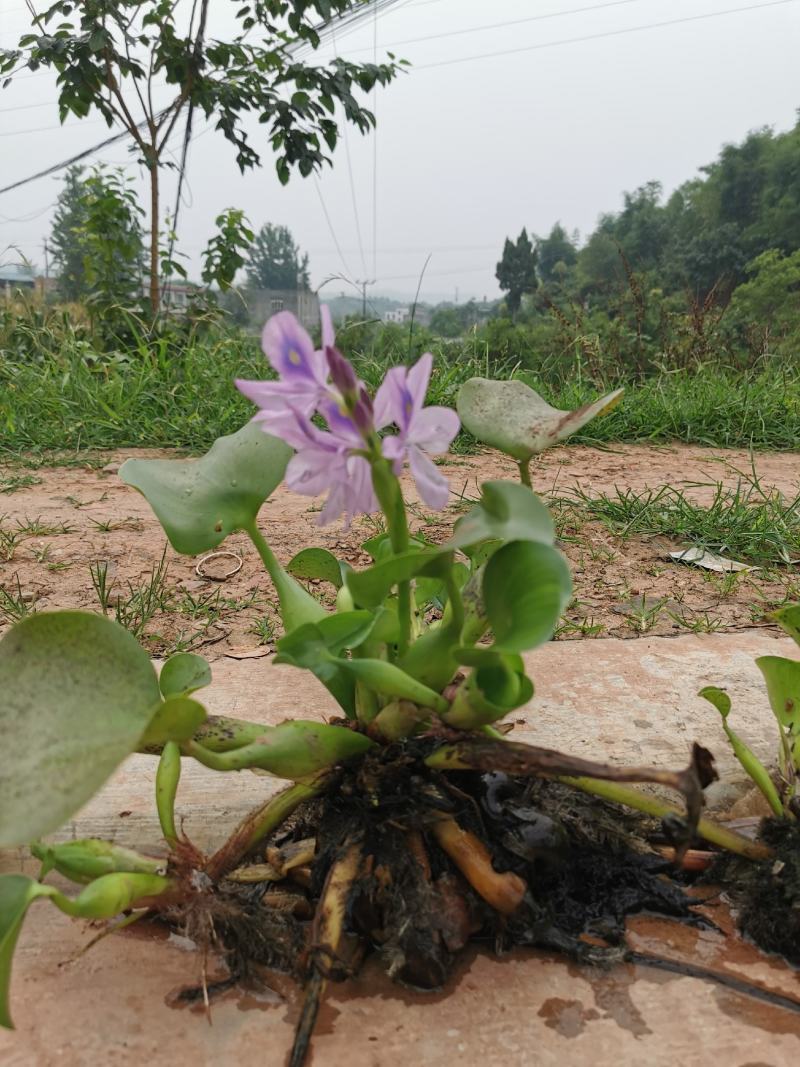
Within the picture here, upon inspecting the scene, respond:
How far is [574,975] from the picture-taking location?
0.65 metres

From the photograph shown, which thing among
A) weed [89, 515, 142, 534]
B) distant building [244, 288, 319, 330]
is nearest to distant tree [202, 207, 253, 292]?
distant building [244, 288, 319, 330]

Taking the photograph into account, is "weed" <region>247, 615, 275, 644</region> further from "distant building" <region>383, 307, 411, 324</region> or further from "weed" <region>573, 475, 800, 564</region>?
"distant building" <region>383, 307, 411, 324</region>

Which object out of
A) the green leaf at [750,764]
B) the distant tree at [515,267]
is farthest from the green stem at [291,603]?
the distant tree at [515,267]

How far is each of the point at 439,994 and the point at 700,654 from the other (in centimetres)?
73

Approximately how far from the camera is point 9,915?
1.69 ft

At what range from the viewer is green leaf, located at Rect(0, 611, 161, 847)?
53 cm

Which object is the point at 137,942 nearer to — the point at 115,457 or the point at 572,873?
the point at 572,873

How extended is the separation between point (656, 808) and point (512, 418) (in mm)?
389

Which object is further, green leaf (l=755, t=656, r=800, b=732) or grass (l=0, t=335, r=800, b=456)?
grass (l=0, t=335, r=800, b=456)

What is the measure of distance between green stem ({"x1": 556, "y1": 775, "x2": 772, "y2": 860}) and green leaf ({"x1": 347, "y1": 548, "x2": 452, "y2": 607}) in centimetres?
24

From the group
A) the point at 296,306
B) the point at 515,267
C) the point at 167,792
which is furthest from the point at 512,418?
the point at 515,267

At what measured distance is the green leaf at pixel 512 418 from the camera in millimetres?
808

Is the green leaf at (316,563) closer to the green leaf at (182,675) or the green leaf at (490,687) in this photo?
the green leaf at (182,675)

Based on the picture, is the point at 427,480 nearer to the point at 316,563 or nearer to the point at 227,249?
the point at 316,563
